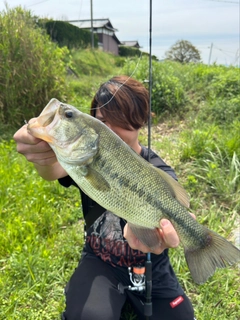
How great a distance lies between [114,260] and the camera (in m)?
2.19

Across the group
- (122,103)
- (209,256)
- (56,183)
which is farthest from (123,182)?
(56,183)

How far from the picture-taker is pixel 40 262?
264 cm

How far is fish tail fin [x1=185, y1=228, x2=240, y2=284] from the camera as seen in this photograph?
1.53 meters

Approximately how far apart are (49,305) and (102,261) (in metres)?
0.56

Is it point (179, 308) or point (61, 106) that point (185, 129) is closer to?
point (179, 308)

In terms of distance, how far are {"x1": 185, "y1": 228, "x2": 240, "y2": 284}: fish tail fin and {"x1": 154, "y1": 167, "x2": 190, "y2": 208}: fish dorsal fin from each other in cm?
19

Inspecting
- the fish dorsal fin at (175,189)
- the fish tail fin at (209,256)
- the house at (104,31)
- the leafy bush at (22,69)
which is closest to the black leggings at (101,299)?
the fish tail fin at (209,256)

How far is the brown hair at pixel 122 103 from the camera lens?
2.07 m

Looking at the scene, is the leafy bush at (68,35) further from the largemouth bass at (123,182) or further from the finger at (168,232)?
the finger at (168,232)

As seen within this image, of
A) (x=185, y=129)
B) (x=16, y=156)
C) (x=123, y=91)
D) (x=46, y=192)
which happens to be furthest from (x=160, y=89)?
(x=123, y=91)

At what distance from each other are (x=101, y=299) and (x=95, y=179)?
103 centimetres

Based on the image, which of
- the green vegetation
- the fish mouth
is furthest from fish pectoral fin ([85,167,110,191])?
the green vegetation

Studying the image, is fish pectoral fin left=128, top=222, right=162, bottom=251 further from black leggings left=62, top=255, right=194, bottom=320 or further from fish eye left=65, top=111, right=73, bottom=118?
black leggings left=62, top=255, right=194, bottom=320

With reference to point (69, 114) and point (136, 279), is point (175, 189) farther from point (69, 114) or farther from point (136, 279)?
point (136, 279)
